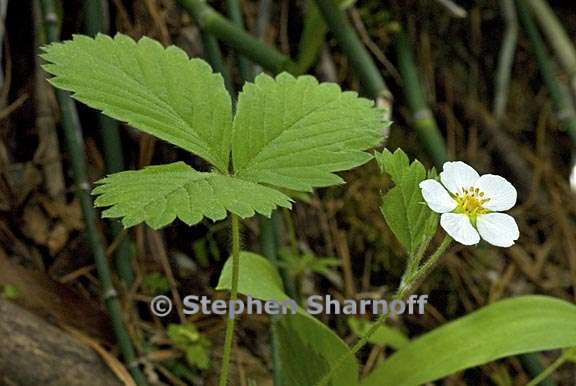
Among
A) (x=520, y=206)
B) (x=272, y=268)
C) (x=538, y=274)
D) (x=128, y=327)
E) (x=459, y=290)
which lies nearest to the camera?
(x=272, y=268)

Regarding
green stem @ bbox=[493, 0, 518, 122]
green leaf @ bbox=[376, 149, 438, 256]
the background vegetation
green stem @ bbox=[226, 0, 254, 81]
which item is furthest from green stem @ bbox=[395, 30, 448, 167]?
green leaf @ bbox=[376, 149, 438, 256]

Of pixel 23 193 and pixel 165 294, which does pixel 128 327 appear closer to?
pixel 165 294

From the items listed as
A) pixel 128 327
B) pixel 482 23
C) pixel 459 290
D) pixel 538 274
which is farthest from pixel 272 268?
pixel 482 23

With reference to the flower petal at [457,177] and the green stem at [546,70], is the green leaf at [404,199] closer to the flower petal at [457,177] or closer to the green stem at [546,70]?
the flower petal at [457,177]

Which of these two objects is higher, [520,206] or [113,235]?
[113,235]

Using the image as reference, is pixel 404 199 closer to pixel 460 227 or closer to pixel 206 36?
pixel 460 227

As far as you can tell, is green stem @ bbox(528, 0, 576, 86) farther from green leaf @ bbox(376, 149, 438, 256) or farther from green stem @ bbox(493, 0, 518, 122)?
green leaf @ bbox(376, 149, 438, 256)

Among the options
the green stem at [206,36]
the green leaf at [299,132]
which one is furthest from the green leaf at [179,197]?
the green stem at [206,36]
